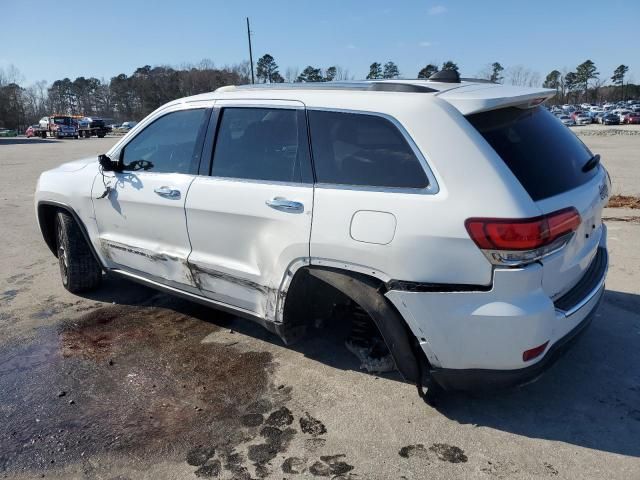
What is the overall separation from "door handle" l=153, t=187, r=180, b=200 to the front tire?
139 cm

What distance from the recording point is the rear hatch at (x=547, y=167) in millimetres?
2570

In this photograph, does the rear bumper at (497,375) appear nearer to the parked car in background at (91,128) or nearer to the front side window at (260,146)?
the front side window at (260,146)

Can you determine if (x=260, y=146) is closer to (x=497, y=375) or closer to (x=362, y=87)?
(x=362, y=87)

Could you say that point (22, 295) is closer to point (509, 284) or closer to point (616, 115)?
point (509, 284)

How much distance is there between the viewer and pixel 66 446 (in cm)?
282

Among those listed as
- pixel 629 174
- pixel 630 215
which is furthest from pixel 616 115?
pixel 630 215

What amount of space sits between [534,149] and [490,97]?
1.19 ft

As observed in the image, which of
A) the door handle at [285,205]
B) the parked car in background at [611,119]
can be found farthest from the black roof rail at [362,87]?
the parked car in background at [611,119]

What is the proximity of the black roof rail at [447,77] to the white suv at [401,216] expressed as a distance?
4 cm

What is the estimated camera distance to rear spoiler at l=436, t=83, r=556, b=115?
2.65m

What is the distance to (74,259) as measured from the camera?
482 centimetres

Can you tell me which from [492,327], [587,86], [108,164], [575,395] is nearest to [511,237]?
[492,327]

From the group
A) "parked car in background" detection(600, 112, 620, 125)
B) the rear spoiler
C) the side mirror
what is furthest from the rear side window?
"parked car in background" detection(600, 112, 620, 125)

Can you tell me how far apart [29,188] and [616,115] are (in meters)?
57.1
